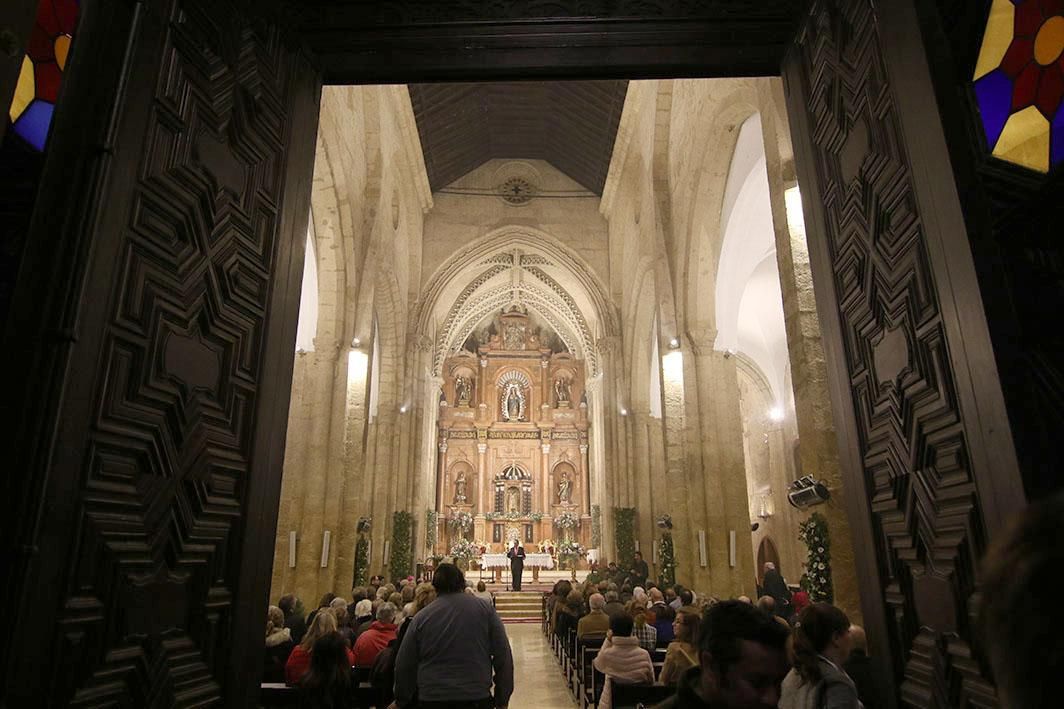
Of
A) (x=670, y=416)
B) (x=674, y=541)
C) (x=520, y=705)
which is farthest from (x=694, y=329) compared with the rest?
(x=520, y=705)

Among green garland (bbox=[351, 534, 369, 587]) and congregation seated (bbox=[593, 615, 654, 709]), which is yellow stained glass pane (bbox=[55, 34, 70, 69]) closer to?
congregation seated (bbox=[593, 615, 654, 709])

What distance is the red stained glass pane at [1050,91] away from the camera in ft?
6.44

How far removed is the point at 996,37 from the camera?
211 centimetres

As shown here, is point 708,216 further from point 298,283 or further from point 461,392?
point 461,392

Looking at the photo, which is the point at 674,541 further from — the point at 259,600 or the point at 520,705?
the point at 259,600

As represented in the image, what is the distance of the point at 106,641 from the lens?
1.83 metres

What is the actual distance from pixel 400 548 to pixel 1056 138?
16.0 m

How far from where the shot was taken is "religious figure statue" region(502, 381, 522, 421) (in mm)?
32219

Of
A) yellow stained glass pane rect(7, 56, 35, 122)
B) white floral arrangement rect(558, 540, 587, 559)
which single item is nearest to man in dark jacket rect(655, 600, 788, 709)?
yellow stained glass pane rect(7, 56, 35, 122)

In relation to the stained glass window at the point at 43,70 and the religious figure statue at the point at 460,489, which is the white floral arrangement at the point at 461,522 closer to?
the religious figure statue at the point at 460,489

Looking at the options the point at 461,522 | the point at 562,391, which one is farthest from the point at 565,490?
the point at 461,522

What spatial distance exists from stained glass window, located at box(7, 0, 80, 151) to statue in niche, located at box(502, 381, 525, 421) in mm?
30441

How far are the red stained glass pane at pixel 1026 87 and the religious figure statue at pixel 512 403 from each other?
100.0ft

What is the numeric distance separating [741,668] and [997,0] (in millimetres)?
2235
